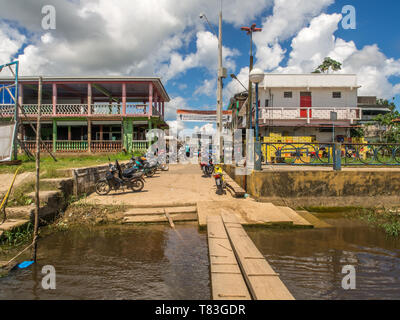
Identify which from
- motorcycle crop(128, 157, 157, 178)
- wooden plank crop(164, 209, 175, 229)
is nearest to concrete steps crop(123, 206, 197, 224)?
wooden plank crop(164, 209, 175, 229)

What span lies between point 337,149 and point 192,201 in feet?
16.9

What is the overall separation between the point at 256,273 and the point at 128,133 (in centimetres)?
1756

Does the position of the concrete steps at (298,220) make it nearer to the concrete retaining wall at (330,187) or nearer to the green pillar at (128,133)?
the concrete retaining wall at (330,187)

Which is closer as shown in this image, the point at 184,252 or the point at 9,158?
the point at 184,252

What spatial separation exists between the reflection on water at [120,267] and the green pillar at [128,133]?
14124mm

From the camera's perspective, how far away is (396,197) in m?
8.06

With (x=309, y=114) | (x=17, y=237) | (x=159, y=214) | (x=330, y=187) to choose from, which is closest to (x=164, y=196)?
(x=159, y=214)

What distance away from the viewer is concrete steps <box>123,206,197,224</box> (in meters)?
6.43

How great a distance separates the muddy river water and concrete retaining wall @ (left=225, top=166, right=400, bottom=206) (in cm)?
201

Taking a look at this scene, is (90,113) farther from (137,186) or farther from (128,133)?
(137,186)

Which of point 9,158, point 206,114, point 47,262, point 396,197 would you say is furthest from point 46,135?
point 396,197

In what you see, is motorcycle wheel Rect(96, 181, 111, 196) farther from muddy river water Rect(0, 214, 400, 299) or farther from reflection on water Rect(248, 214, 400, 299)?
reflection on water Rect(248, 214, 400, 299)
